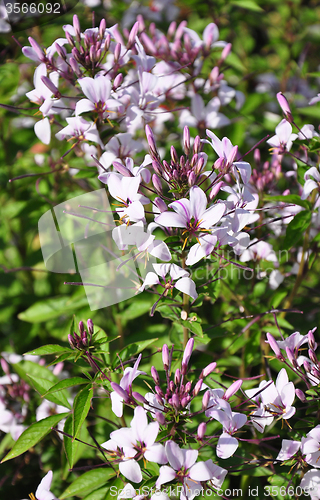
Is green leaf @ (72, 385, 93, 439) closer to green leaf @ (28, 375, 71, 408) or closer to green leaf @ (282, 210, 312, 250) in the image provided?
green leaf @ (28, 375, 71, 408)

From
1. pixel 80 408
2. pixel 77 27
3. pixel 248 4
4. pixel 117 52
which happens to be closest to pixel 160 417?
pixel 80 408

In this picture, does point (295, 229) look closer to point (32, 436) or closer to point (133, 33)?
point (133, 33)

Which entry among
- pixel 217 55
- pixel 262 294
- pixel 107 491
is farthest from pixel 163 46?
pixel 107 491

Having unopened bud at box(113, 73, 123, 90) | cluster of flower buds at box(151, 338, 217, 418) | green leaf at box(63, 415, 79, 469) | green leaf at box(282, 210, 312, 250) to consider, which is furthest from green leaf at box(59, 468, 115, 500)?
unopened bud at box(113, 73, 123, 90)

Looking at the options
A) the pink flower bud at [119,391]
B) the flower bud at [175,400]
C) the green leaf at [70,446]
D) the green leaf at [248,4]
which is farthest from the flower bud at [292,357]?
the green leaf at [248,4]

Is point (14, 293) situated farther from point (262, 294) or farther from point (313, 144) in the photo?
point (313, 144)

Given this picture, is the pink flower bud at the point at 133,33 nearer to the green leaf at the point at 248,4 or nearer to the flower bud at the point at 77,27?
the flower bud at the point at 77,27
